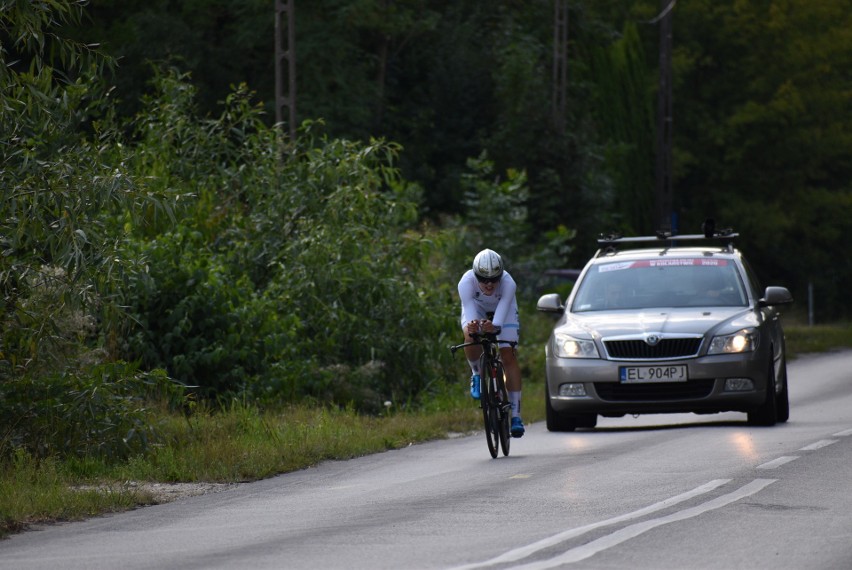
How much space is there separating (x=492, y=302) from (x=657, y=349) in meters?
2.27

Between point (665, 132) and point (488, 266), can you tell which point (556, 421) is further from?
point (665, 132)

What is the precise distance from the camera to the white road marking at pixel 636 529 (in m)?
8.43

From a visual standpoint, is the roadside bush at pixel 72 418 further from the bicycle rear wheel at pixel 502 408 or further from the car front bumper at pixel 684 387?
the car front bumper at pixel 684 387

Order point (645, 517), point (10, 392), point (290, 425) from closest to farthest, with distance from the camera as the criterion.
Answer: point (645, 517) → point (10, 392) → point (290, 425)

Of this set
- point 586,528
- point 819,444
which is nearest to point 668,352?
point 819,444

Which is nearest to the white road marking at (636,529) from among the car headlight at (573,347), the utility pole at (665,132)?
the car headlight at (573,347)

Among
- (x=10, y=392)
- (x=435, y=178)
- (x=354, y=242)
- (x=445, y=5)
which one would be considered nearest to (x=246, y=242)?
(x=354, y=242)

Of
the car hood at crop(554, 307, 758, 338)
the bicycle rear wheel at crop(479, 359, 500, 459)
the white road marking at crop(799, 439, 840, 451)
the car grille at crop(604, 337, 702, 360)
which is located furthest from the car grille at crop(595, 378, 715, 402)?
the bicycle rear wheel at crop(479, 359, 500, 459)

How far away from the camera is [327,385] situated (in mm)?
20516

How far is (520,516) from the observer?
408 inches

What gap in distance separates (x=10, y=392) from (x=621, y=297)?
20.0ft

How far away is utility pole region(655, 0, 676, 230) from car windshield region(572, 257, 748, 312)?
21.3 metres

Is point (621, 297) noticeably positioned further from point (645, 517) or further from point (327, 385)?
point (645, 517)

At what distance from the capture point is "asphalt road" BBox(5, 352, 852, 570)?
28.8ft
